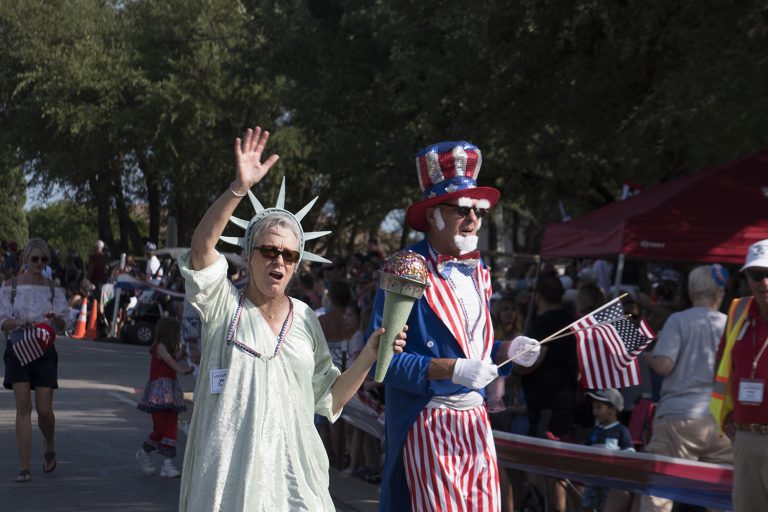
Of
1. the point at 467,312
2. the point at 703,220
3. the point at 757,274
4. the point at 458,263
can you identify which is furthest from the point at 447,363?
the point at 703,220

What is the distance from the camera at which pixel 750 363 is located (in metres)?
6.26

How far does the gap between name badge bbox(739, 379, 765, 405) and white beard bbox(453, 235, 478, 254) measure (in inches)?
69.5

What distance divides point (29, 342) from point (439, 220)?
4.94 meters

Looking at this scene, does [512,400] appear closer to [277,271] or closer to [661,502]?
[661,502]

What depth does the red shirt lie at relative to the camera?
620cm

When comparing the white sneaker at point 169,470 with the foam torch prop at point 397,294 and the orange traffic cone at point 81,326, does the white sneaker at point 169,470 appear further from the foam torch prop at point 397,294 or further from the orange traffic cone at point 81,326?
the orange traffic cone at point 81,326

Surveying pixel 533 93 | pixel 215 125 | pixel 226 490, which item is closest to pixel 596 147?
pixel 533 93

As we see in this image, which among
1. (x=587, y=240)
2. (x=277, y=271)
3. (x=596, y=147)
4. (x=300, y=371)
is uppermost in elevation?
(x=596, y=147)

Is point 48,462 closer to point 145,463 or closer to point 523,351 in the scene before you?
point 145,463

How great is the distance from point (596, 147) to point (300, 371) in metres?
14.2

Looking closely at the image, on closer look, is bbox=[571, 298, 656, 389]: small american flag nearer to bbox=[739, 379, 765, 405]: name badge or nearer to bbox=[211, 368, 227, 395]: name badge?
bbox=[739, 379, 765, 405]: name badge

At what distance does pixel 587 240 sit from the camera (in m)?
12.4

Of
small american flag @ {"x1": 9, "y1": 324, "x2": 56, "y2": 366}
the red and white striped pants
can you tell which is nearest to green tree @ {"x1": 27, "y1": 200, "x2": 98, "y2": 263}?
small american flag @ {"x1": 9, "y1": 324, "x2": 56, "y2": 366}

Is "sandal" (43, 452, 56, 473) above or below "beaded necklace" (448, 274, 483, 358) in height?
below
